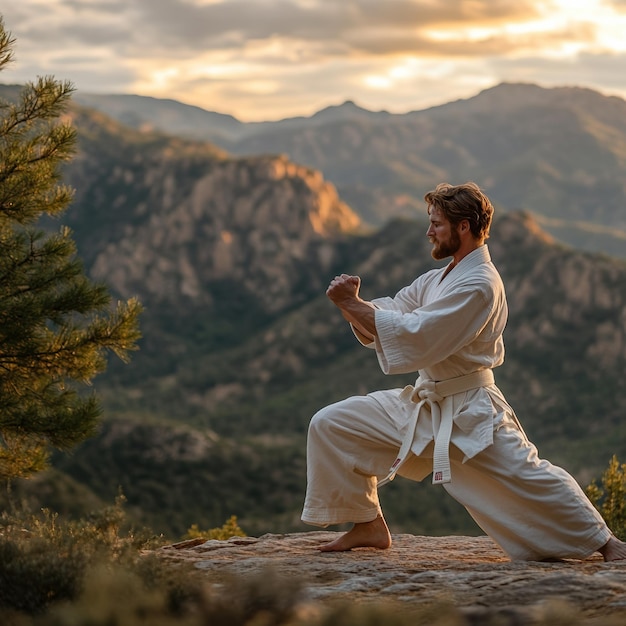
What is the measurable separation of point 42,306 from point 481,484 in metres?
3.36

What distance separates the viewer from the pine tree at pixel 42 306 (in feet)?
23.5

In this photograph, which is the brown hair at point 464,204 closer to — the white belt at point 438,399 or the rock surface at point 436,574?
the white belt at point 438,399

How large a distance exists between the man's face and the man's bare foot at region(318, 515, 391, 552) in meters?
1.58

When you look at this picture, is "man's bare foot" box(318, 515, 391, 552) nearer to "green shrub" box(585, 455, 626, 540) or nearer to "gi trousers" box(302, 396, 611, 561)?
"gi trousers" box(302, 396, 611, 561)

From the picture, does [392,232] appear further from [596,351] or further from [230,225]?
[596,351]

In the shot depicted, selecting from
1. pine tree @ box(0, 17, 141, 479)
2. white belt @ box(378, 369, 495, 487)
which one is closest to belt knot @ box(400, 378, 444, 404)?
white belt @ box(378, 369, 495, 487)

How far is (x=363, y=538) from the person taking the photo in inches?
230

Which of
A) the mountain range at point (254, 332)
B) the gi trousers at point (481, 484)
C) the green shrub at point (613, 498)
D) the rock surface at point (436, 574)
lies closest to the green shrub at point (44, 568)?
the rock surface at point (436, 574)

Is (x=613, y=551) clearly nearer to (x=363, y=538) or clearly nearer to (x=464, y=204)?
(x=363, y=538)

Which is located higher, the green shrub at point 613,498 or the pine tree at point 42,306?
the pine tree at point 42,306

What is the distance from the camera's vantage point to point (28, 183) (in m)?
7.33

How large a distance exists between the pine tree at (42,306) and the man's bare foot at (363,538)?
231cm

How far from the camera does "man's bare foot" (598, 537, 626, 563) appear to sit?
5164mm

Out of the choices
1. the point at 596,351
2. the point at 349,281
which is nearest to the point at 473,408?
the point at 349,281
